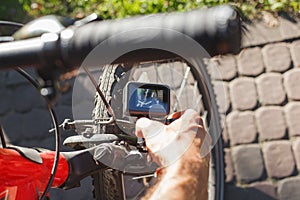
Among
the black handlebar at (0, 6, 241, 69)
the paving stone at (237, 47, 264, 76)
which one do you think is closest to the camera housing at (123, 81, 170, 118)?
the black handlebar at (0, 6, 241, 69)

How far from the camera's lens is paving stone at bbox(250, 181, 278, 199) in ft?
10.2

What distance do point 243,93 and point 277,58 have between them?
28 cm

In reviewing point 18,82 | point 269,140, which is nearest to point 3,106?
point 18,82

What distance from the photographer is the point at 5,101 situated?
147 inches

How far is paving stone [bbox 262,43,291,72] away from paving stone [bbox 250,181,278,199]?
2.19 feet

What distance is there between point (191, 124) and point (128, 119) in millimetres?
527

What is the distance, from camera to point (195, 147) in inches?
54.3

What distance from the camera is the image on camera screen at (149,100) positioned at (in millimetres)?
1782

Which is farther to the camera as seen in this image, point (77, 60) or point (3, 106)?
point (3, 106)

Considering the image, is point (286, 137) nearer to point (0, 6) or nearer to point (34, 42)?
point (0, 6)

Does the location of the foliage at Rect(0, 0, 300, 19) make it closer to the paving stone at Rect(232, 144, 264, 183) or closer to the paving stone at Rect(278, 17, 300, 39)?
the paving stone at Rect(278, 17, 300, 39)

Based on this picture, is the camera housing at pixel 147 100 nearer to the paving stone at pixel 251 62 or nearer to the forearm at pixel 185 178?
the forearm at pixel 185 178

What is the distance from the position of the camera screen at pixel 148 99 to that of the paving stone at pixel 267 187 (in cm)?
144

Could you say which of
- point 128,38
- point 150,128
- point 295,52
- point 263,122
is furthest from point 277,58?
point 128,38
